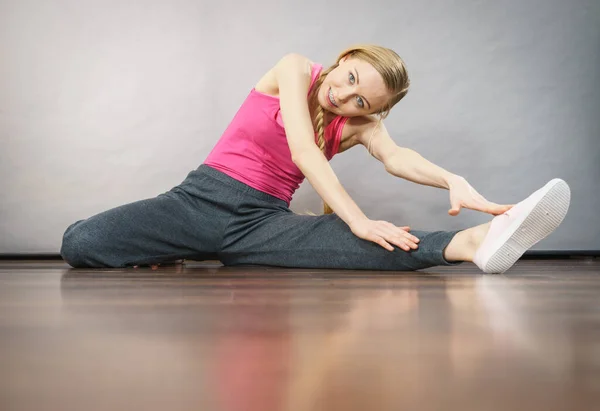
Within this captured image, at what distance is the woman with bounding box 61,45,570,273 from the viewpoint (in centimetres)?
166

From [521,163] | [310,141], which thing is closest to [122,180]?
[310,141]

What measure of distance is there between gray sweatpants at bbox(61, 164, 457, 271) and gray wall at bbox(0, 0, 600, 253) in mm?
1161

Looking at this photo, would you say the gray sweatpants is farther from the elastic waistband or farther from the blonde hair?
the blonde hair

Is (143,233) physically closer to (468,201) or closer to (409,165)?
(409,165)

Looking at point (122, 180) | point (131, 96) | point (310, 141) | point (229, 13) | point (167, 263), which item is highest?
point (229, 13)

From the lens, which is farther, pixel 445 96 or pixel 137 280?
pixel 445 96

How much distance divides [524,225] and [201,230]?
3.02 ft

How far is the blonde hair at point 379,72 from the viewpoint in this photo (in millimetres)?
1694

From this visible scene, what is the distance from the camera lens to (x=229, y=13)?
301cm

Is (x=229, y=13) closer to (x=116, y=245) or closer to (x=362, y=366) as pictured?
(x=116, y=245)

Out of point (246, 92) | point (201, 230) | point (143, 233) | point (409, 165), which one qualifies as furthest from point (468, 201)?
point (246, 92)

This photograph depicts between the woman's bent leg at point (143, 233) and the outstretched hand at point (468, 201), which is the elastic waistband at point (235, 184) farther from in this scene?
the outstretched hand at point (468, 201)


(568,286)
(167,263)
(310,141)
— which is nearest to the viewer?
(568,286)

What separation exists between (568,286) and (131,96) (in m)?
2.36
